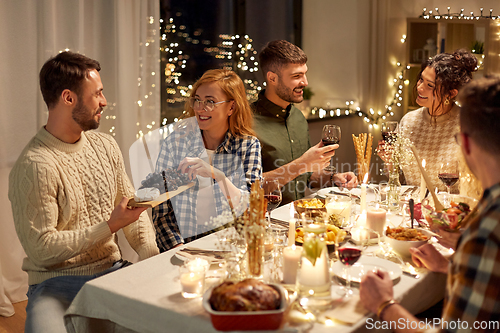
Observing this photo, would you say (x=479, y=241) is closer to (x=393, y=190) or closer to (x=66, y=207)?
(x=393, y=190)

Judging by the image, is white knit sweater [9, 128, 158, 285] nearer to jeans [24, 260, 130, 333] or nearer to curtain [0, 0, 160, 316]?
jeans [24, 260, 130, 333]

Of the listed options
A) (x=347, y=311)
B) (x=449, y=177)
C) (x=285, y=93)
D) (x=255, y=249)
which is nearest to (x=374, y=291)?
(x=347, y=311)

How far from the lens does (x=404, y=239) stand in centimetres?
164

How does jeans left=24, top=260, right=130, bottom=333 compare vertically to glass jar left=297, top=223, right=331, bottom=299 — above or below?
Result: below

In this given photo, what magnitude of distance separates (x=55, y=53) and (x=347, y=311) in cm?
245

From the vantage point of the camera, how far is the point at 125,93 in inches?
126

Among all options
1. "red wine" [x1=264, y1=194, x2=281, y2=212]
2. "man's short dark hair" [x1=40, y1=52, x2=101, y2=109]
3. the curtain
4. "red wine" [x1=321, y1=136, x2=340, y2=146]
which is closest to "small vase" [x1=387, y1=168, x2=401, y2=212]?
"red wine" [x1=321, y1=136, x2=340, y2=146]

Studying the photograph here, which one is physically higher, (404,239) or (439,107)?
(439,107)

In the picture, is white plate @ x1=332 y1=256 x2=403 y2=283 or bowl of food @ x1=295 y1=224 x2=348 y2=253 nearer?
white plate @ x1=332 y1=256 x2=403 y2=283

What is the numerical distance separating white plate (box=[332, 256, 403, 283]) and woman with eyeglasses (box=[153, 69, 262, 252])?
2.60ft

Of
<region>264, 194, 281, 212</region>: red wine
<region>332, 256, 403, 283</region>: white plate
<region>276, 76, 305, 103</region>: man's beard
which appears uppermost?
<region>276, 76, 305, 103</region>: man's beard

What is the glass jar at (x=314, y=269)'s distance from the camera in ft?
4.15

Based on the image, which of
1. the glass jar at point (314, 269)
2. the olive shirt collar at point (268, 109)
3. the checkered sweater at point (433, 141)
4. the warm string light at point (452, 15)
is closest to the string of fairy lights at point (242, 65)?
the warm string light at point (452, 15)

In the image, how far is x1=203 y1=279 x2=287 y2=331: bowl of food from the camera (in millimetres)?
1109
